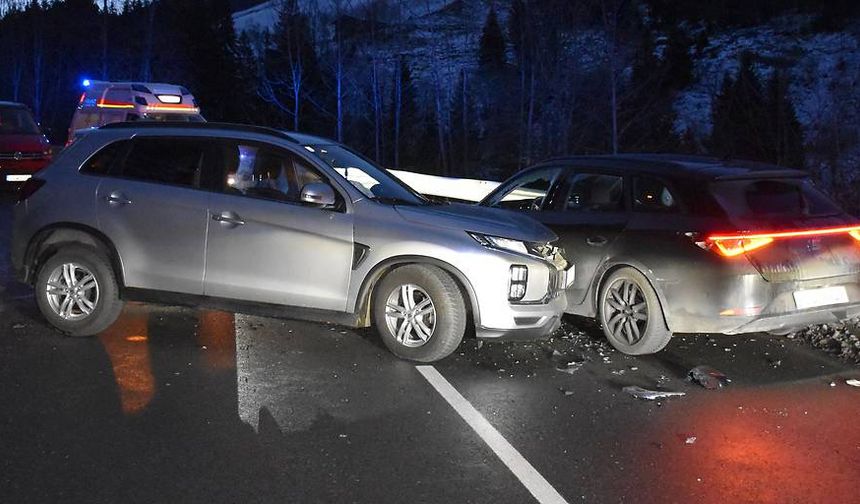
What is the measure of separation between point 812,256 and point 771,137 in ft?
77.5

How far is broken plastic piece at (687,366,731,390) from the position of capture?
6.01m

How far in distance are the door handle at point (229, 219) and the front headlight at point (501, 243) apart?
5.96 ft

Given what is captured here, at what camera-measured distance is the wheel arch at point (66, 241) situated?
688cm

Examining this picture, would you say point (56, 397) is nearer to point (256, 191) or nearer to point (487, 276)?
point (256, 191)

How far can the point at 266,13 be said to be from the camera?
53.4 m

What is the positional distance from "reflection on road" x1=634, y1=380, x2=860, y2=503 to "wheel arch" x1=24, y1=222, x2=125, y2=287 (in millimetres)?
4378

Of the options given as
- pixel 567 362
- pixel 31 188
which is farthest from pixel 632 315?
pixel 31 188

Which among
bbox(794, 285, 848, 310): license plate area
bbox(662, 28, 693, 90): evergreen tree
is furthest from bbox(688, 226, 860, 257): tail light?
bbox(662, 28, 693, 90): evergreen tree

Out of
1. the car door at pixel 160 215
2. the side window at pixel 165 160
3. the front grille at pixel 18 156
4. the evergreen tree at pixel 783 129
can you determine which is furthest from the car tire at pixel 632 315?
the evergreen tree at pixel 783 129

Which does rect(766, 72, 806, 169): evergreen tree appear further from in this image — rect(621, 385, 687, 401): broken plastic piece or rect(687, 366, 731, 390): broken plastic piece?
rect(621, 385, 687, 401): broken plastic piece

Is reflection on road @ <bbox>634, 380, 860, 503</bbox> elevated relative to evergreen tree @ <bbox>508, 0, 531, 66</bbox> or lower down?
lower down

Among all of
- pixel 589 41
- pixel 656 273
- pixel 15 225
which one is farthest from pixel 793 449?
pixel 589 41

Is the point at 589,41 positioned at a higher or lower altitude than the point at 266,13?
lower

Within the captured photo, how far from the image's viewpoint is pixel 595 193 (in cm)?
737
